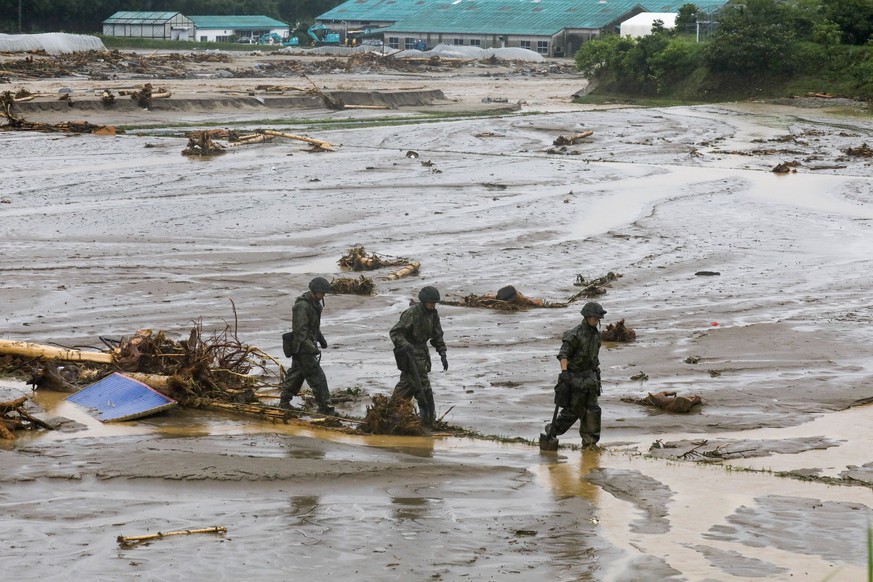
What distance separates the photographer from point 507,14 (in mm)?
98812

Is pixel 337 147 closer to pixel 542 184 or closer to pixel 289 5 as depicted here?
pixel 542 184

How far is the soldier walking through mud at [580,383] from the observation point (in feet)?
35.4

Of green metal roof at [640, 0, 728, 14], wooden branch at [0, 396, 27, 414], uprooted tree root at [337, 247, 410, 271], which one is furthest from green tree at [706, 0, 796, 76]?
wooden branch at [0, 396, 27, 414]

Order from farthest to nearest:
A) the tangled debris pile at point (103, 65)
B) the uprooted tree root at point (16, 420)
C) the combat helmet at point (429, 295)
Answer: the tangled debris pile at point (103, 65) < the combat helmet at point (429, 295) < the uprooted tree root at point (16, 420)

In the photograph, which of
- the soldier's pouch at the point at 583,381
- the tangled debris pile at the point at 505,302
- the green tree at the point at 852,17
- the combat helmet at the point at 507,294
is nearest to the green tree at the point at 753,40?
the green tree at the point at 852,17

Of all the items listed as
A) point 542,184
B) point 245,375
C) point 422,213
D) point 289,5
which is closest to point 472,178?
point 542,184

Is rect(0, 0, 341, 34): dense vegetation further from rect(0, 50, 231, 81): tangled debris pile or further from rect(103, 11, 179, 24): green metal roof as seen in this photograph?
rect(0, 50, 231, 81): tangled debris pile

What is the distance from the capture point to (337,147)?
35.8m

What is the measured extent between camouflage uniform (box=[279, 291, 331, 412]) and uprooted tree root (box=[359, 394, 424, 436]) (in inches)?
24.3

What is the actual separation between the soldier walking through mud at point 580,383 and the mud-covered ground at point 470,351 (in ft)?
0.83

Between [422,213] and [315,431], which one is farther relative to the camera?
[422,213]

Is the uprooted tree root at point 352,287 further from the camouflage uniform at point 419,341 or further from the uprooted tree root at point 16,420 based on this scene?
the uprooted tree root at point 16,420

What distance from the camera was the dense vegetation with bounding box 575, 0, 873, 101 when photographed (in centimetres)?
5288

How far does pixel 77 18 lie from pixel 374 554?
90.2m
